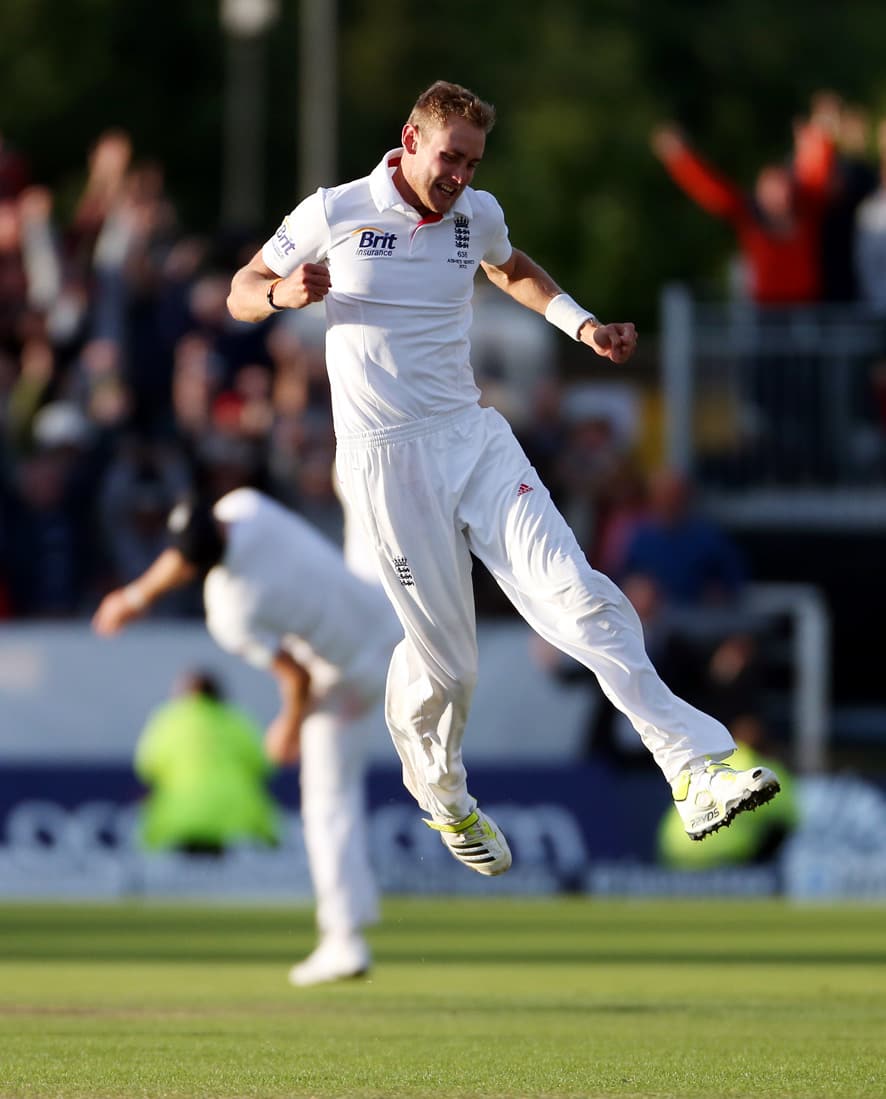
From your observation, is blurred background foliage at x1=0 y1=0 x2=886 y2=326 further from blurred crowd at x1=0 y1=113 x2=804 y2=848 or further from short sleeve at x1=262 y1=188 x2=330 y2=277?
short sleeve at x1=262 y1=188 x2=330 y2=277

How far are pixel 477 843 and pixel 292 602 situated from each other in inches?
95.6

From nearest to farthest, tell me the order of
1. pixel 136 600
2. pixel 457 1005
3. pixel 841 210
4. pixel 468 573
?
pixel 468 573 → pixel 457 1005 → pixel 136 600 → pixel 841 210

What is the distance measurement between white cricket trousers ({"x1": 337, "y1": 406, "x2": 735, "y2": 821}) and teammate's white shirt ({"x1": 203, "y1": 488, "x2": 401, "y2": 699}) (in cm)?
226

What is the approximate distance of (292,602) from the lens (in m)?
11.9

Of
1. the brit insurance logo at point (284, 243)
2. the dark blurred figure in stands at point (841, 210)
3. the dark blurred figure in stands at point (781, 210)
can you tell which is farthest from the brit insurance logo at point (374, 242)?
the dark blurred figure in stands at point (841, 210)

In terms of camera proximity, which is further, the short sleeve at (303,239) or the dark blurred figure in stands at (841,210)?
the dark blurred figure in stands at (841,210)

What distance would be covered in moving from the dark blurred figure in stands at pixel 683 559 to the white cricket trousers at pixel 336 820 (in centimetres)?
703

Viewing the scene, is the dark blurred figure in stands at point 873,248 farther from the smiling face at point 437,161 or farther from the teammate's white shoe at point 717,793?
the teammate's white shoe at point 717,793

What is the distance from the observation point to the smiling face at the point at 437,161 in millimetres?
8898

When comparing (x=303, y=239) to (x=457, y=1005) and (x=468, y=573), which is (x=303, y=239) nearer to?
Answer: (x=468, y=573)

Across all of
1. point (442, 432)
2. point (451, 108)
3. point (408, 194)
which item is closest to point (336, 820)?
point (442, 432)

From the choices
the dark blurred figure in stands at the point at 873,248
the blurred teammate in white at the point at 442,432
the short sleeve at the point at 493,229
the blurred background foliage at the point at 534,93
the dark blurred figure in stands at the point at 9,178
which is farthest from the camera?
the blurred background foliage at the point at 534,93

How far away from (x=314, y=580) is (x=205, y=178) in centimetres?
3969

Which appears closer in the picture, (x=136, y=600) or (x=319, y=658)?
(x=136, y=600)
